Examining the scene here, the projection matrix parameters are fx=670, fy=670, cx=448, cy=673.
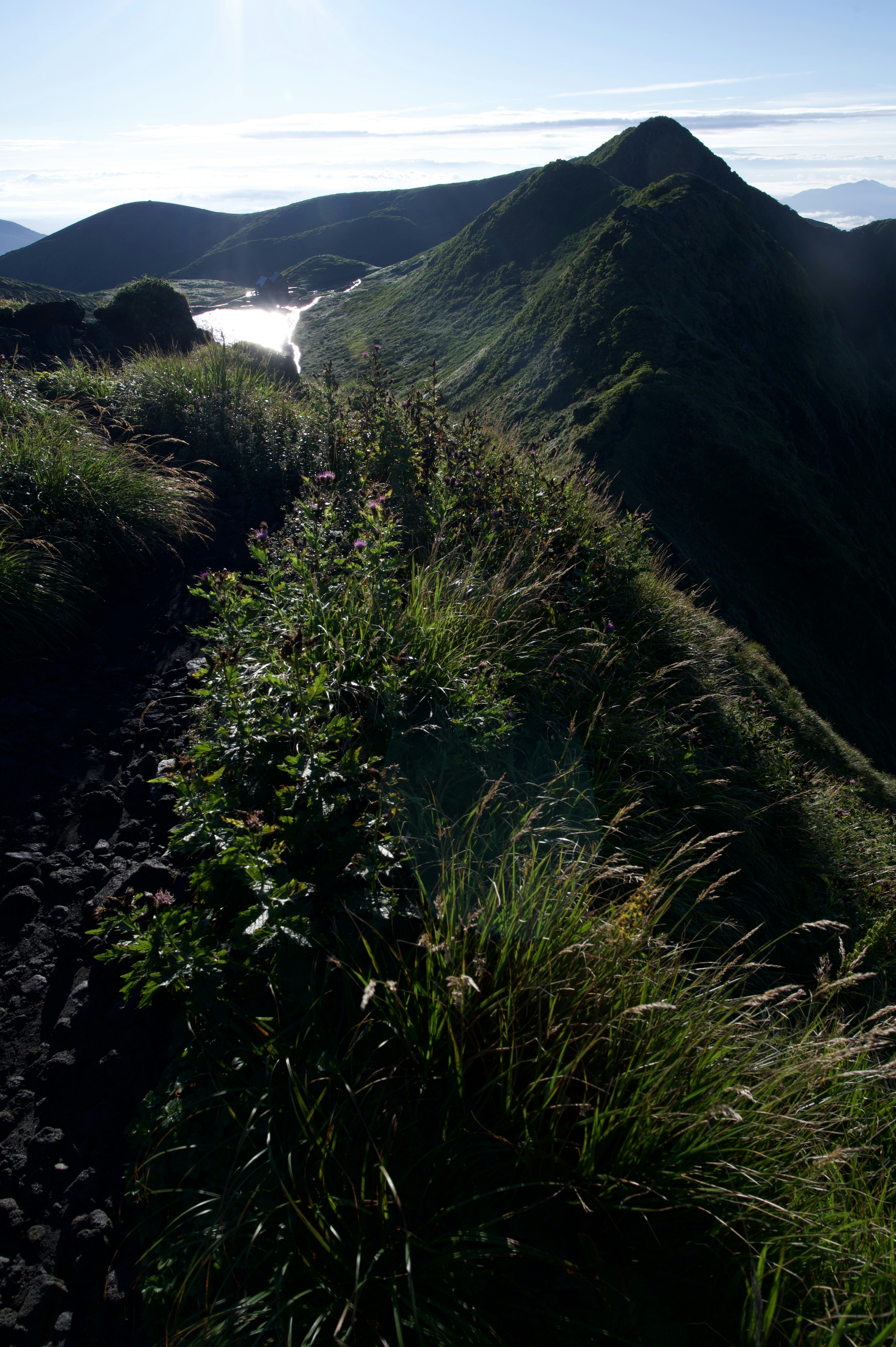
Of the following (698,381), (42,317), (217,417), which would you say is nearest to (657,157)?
(698,381)

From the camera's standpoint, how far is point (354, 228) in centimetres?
8275

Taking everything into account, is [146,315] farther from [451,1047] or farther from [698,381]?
[451,1047]

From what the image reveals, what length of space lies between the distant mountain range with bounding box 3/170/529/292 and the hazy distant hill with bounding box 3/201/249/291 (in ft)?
0.53

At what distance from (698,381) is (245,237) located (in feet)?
288

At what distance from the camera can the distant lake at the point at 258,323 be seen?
98.7 ft

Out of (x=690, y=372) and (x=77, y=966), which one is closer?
(x=77, y=966)

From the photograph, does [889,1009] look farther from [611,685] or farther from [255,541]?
[255,541]

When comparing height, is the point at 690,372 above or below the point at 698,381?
above

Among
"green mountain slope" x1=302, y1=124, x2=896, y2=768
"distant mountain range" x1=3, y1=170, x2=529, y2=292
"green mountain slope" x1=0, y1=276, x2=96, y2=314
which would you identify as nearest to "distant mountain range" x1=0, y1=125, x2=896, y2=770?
"green mountain slope" x1=302, y1=124, x2=896, y2=768

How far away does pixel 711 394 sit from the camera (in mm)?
23109

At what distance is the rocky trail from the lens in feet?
5.49

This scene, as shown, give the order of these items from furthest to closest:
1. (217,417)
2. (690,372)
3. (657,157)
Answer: (657,157)
(690,372)
(217,417)

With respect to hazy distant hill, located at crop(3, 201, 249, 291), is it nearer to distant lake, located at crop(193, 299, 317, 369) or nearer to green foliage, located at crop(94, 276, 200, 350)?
distant lake, located at crop(193, 299, 317, 369)

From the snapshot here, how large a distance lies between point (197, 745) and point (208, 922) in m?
0.68
